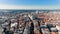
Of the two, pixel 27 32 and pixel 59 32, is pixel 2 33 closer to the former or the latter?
pixel 27 32

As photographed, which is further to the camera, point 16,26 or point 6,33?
point 16,26

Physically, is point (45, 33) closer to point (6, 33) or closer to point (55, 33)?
point (55, 33)

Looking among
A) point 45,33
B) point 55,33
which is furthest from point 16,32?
point 55,33

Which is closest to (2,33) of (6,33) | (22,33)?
(6,33)

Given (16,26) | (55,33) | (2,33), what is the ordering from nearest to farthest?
1. (2,33)
2. (55,33)
3. (16,26)

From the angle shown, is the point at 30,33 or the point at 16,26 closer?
the point at 30,33

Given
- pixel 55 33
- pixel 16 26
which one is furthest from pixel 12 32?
pixel 55 33

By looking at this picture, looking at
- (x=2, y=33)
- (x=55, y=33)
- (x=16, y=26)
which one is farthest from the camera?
(x=16, y=26)

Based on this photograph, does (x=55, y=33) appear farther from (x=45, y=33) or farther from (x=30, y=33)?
(x=30, y=33)
